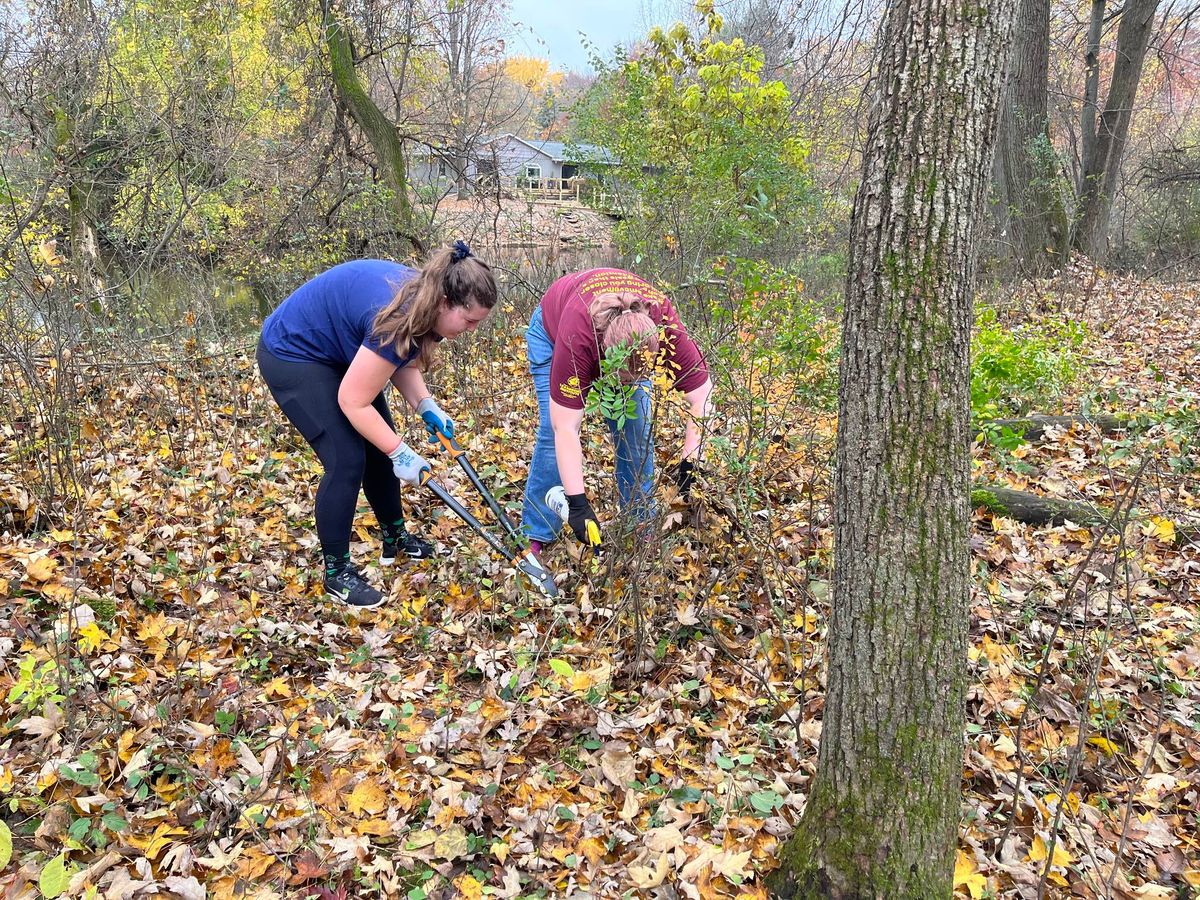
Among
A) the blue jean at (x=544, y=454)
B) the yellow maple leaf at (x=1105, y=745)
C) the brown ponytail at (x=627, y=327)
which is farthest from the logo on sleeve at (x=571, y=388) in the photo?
the yellow maple leaf at (x=1105, y=745)

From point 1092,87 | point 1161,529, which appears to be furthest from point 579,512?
point 1092,87

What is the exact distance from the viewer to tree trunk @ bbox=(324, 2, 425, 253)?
25.6 feet

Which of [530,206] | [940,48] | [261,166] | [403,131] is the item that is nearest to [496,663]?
[940,48]

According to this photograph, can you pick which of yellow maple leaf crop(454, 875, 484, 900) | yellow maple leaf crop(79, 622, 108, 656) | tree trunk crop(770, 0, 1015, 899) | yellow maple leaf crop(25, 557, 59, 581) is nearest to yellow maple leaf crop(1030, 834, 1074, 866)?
tree trunk crop(770, 0, 1015, 899)

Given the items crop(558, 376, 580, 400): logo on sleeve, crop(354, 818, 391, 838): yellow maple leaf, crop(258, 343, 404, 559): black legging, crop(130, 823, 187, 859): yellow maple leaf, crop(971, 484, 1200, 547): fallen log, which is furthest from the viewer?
crop(971, 484, 1200, 547): fallen log

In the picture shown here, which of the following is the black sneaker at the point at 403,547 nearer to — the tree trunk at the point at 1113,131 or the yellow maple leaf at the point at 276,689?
the yellow maple leaf at the point at 276,689

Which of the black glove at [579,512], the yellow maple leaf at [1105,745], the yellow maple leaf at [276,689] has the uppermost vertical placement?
the black glove at [579,512]

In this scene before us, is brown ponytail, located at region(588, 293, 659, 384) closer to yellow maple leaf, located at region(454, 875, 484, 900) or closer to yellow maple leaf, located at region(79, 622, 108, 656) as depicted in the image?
yellow maple leaf, located at region(454, 875, 484, 900)

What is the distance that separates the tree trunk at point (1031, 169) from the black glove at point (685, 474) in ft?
25.1

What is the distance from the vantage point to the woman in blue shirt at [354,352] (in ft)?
9.56

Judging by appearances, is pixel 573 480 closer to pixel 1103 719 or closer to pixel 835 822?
pixel 835 822

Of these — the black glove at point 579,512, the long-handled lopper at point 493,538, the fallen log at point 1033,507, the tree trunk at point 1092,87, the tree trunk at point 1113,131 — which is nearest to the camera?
the black glove at point 579,512

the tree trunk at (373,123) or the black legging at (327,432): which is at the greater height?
the tree trunk at (373,123)

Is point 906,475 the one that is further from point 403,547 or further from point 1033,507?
point 403,547
